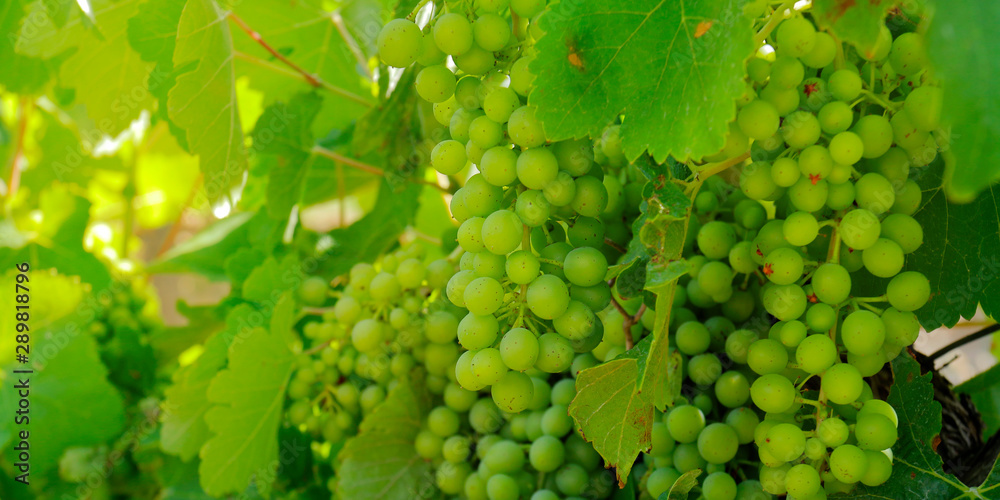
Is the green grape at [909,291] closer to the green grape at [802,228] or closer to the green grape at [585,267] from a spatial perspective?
the green grape at [802,228]

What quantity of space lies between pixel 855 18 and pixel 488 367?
25 cm

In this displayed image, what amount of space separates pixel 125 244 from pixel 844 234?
1.08 meters

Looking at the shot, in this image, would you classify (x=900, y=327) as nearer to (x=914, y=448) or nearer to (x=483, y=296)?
(x=914, y=448)

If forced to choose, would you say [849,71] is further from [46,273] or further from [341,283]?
[46,273]

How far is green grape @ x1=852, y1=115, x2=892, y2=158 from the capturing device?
1.28 ft

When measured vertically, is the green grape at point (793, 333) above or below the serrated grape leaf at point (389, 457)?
above

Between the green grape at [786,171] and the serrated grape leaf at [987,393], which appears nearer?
the green grape at [786,171]

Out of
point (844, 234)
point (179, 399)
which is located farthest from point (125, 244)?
point (844, 234)

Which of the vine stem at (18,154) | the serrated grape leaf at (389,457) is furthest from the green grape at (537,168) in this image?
the vine stem at (18,154)

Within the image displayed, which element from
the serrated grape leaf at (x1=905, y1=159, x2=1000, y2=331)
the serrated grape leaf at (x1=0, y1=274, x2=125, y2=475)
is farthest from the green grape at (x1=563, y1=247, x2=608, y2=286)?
the serrated grape leaf at (x1=0, y1=274, x2=125, y2=475)

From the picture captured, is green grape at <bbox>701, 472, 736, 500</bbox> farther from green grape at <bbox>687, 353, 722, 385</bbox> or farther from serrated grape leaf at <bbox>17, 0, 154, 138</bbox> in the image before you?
serrated grape leaf at <bbox>17, 0, 154, 138</bbox>

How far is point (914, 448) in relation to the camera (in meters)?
0.45

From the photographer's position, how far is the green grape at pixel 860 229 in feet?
1.28

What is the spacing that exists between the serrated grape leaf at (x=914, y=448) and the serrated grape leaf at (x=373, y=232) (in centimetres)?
49
